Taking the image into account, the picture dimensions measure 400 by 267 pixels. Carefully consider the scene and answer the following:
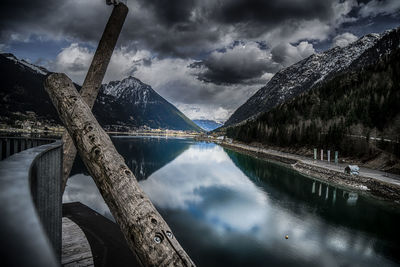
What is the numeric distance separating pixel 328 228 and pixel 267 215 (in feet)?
11.3

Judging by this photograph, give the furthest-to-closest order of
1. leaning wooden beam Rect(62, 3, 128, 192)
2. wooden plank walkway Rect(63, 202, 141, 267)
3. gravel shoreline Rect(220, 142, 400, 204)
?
gravel shoreline Rect(220, 142, 400, 204)
wooden plank walkway Rect(63, 202, 141, 267)
leaning wooden beam Rect(62, 3, 128, 192)

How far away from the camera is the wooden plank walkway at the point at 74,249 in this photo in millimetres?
4934

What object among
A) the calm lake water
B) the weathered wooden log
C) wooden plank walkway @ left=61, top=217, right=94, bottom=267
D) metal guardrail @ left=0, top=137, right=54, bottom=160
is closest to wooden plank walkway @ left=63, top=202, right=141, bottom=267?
wooden plank walkway @ left=61, top=217, right=94, bottom=267

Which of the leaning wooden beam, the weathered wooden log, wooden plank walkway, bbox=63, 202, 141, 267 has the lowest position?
wooden plank walkway, bbox=63, 202, 141, 267

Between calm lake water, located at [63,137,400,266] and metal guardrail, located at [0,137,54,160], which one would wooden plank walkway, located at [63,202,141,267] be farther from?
calm lake water, located at [63,137,400,266]

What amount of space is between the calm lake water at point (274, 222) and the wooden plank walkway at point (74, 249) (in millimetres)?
4790

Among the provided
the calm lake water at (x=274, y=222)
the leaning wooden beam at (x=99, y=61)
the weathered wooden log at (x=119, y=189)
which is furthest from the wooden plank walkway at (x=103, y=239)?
the weathered wooden log at (x=119, y=189)

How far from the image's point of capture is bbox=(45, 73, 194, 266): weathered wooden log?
221 cm

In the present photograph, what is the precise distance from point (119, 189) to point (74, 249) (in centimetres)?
415

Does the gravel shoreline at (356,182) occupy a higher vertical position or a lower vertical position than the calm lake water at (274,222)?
higher

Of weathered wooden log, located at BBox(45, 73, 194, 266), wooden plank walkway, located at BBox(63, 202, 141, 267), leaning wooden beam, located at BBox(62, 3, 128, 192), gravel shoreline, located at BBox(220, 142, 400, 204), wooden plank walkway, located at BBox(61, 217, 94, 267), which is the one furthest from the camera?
gravel shoreline, located at BBox(220, 142, 400, 204)

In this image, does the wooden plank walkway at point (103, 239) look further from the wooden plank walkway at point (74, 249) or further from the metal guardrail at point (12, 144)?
the metal guardrail at point (12, 144)

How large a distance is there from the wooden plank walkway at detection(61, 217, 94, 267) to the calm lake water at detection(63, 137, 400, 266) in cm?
479

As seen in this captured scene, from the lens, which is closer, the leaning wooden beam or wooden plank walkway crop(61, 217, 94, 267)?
the leaning wooden beam
